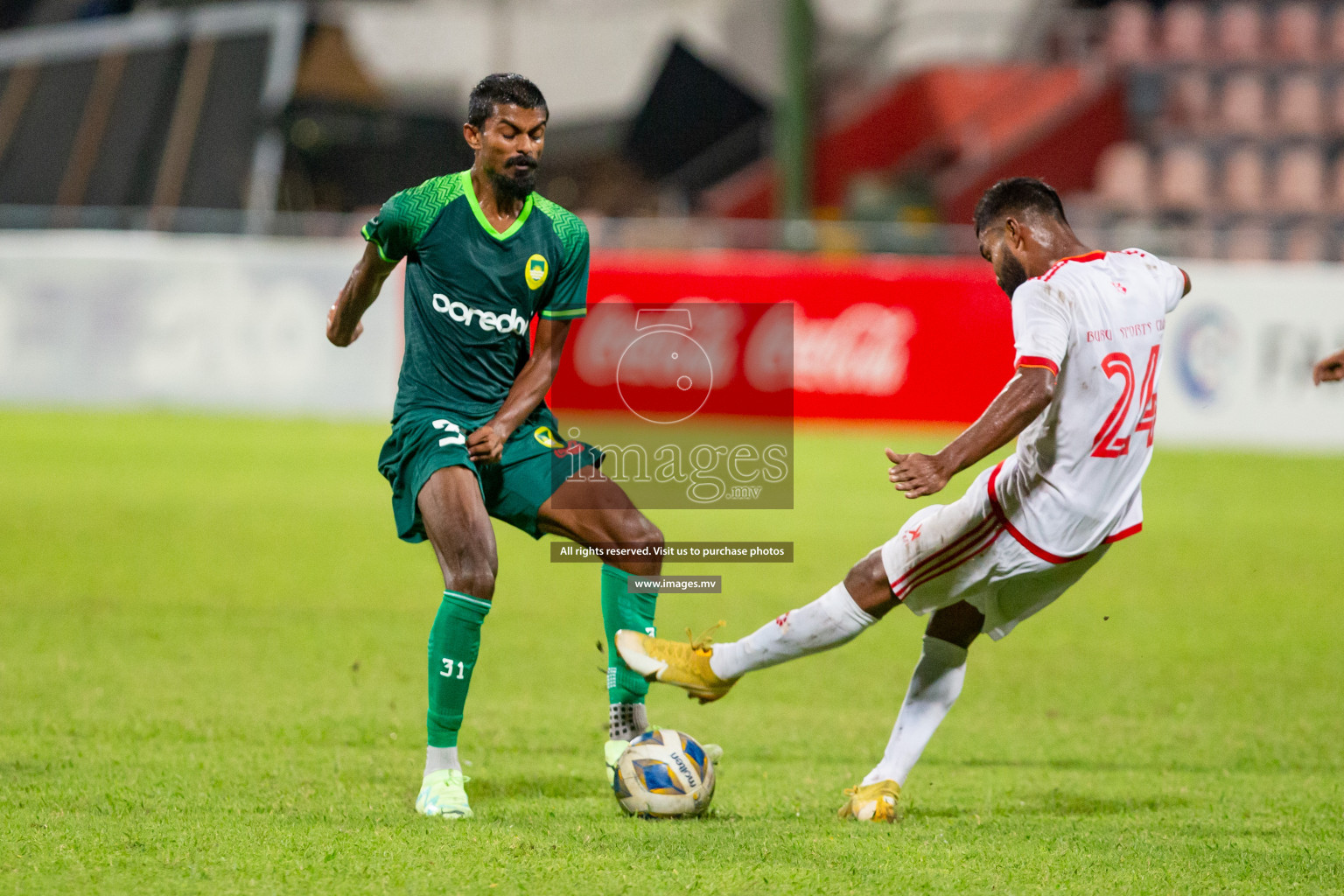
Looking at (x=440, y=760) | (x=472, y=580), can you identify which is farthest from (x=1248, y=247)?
(x=440, y=760)

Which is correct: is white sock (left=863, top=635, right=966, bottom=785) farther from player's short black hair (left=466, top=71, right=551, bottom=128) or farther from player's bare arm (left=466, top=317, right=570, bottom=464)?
player's short black hair (left=466, top=71, right=551, bottom=128)

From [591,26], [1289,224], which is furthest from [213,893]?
[591,26]

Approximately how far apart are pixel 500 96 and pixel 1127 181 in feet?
67.8

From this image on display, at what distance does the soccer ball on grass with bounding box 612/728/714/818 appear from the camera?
4.54 metres

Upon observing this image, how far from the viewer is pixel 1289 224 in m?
22.5

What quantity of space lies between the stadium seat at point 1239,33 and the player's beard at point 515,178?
2327 cm

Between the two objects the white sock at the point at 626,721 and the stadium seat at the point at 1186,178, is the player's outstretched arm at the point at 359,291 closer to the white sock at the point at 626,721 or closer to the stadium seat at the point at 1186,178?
the white sock at the point at 626,721

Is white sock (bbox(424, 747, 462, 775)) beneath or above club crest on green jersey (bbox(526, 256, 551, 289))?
beneath

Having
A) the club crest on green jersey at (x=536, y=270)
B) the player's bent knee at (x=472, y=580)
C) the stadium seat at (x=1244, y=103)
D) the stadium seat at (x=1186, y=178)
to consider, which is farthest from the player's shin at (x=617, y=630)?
the stadium seat at (x=1244, y=103)

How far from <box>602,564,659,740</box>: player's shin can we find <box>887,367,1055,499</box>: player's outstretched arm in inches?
50.6

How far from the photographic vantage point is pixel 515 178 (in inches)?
191

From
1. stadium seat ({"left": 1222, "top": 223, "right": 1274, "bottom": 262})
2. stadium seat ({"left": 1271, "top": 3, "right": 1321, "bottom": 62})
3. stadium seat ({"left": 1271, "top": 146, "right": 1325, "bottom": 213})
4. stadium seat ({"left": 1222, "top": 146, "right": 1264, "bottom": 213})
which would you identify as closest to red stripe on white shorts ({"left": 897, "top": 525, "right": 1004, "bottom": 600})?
stadium seat ({"left": 1222, "top": 223, "right": 1274, "bottom": 262})

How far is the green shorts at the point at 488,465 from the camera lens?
4.77m

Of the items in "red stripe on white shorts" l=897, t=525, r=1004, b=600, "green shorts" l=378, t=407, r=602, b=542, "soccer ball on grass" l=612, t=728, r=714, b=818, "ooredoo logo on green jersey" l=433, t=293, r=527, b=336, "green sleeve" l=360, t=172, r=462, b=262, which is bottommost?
"soccer ball on grass" l=612, t=728, r=714, b=818
